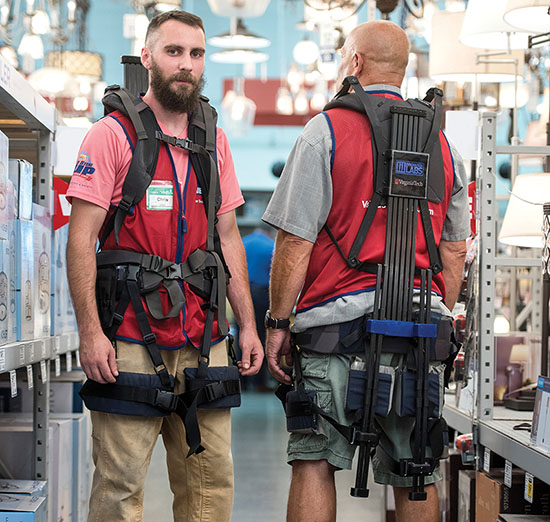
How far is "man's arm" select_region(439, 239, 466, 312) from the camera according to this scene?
315 centimetres

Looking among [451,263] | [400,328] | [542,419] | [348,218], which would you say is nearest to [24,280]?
[348,218]

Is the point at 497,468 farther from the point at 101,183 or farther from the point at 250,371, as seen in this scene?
the point at 101,183

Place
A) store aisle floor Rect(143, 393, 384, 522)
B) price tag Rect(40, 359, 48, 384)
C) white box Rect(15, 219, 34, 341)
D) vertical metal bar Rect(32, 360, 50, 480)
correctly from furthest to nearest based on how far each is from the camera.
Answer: store aisle floor Rect(143, 393, 384, 522) < vertical metal bar Rect(32, 360, 50, 480) < price tag Rect(40, 359, 48, 384) < white box Rect(15, 219, 34, 341)

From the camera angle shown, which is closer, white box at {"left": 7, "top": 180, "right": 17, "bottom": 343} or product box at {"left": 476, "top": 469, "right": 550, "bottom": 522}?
white box at {"left": 7, "top": 180, "right": 17, "bottom": 343}

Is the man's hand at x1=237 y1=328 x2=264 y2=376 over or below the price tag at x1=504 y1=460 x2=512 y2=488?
over

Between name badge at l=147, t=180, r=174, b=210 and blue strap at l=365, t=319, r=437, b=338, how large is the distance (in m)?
0.70

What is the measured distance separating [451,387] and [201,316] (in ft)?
8.87

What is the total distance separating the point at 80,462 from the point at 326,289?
5.20ft

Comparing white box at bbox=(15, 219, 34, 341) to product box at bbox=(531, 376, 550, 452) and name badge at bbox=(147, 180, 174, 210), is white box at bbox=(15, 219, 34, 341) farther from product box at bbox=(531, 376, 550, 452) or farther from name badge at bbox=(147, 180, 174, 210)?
product box at bbox=(531, 376, 550, 452)

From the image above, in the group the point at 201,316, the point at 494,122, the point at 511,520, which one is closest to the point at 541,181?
the point at 494,122

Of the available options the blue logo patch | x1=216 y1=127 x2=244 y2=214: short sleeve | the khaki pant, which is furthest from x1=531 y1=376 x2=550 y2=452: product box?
x1=216 y1=127 x2=244 y2=214: short sleeve

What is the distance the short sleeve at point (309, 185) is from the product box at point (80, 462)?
148 cm

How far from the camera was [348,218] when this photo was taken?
285 cm

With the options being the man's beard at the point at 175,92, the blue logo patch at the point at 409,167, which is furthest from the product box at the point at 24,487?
the blue logo patch at the point at 409,167
